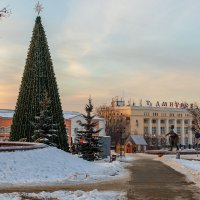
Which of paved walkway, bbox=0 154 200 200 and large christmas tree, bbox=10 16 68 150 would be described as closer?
paved walkway, bbox=0 154 200 200

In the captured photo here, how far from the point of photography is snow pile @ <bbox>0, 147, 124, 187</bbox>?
2150 cm

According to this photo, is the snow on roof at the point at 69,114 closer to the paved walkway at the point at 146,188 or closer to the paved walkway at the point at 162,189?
the paved walkway at the point at 162,189

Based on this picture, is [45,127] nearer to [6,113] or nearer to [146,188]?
[146,188]

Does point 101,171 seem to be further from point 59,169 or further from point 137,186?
point 137,186

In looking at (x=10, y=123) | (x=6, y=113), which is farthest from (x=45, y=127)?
(x=6, y=113)

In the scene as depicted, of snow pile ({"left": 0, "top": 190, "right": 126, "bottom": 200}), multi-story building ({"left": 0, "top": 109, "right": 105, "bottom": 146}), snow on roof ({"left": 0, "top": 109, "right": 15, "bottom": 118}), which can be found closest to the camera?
snow pile ({"left": 0, "top": 190, "right": 126, "bottom": 200})

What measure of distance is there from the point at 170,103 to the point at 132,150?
76.7 m

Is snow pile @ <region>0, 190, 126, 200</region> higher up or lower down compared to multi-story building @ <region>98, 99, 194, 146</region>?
lower down

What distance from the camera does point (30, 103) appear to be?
119 ft

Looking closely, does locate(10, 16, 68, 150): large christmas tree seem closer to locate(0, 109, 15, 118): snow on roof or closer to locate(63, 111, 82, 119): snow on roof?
locate(0, 109, 15, 118): snow on roof

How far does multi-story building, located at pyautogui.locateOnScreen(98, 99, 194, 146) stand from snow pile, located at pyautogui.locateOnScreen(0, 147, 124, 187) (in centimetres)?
10927

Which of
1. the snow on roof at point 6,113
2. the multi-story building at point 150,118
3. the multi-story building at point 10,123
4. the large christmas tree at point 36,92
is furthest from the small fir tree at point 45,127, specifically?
the multi-story building at point 150,118

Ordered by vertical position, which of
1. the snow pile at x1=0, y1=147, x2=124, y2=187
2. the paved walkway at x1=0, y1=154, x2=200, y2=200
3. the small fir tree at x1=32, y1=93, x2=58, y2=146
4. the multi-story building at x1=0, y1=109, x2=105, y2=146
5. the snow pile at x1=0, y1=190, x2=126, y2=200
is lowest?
the snow pile at x1=0, y1=190, x2=126, y2=200

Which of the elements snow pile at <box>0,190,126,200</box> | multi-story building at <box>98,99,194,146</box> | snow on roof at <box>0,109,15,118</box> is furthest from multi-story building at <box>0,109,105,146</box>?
snow pile at <box>0,190,126,200</box>
